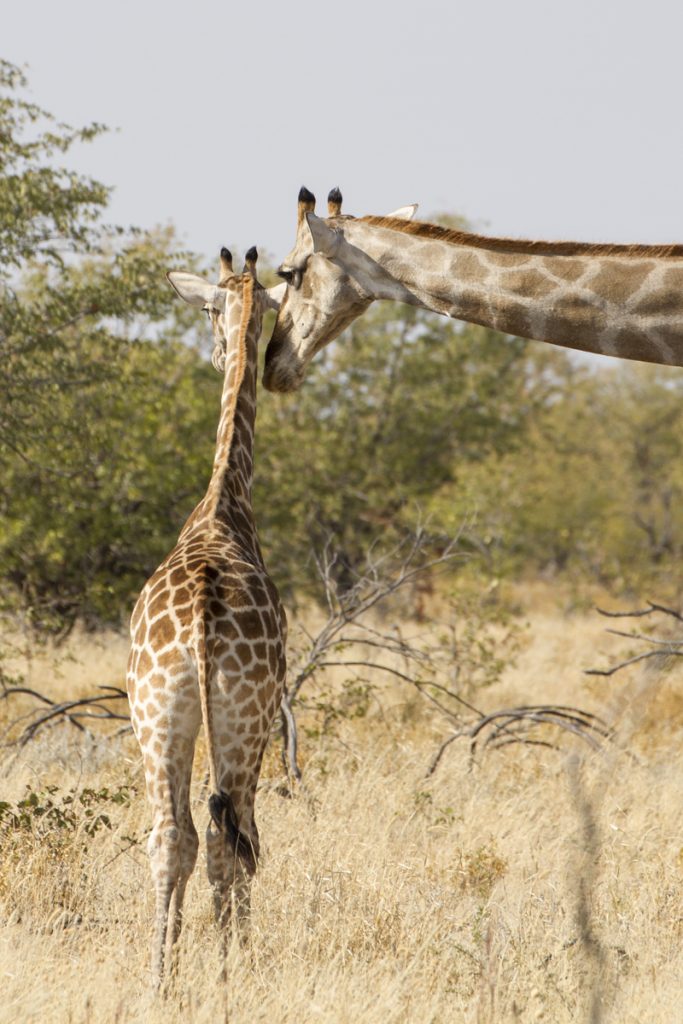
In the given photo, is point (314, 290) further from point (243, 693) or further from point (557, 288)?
point (243, 693)

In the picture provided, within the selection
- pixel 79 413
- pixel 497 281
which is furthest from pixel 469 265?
pixel 79 413

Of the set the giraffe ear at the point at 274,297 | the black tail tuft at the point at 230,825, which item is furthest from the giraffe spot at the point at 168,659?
the giraffe ear at the point at 274,297

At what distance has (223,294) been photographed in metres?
6.75

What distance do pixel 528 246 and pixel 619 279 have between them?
410mm

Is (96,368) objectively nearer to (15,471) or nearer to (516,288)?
(15,471)

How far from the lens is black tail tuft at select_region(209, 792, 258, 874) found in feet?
15.7

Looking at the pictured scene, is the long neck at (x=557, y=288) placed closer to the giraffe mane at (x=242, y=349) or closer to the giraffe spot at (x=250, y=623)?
the giraffe mane at (x=242, y=349)

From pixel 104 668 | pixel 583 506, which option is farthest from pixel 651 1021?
pixel 583 506

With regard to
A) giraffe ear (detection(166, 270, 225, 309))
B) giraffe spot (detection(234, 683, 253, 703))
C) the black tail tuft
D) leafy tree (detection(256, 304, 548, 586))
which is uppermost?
leafy tree (detection(256, 304, 548, 586))

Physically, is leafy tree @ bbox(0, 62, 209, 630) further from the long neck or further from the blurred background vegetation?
the long neck

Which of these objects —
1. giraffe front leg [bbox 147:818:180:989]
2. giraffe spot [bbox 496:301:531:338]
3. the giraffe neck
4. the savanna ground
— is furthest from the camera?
the giraffe neck

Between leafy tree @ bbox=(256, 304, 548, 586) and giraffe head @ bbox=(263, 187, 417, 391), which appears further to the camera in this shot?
leafy tree @ bbox=(256, 304, 548, 586)

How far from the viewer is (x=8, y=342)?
10.1m

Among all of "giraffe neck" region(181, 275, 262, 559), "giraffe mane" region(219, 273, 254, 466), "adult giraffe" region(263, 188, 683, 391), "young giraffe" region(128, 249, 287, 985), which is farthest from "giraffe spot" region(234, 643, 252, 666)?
"adult giraffe" region(263, 188, 683, 391)
